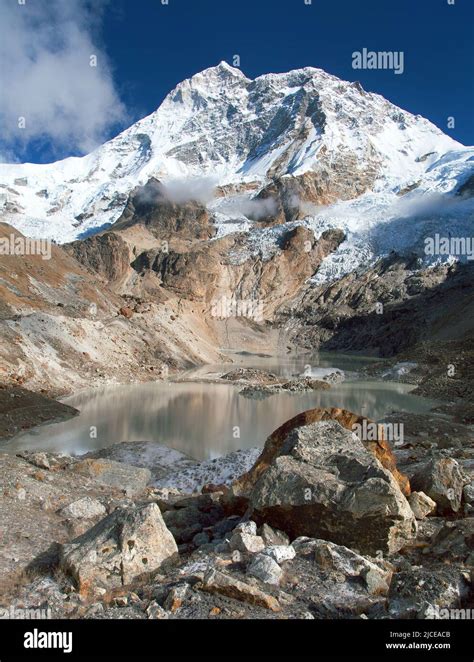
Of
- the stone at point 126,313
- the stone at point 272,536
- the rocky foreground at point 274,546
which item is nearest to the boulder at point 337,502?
the rocky foreground at point 274,546

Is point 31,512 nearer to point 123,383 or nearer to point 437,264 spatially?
point 123,383

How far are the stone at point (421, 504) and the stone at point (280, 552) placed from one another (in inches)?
127

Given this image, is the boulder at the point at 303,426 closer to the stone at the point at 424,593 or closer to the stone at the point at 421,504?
the stone at the point at 421,504

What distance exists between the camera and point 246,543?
7.41m

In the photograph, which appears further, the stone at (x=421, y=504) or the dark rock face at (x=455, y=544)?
the stone at (x=421, y=504)

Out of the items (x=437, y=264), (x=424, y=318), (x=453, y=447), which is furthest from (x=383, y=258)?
(x=453, y=447)

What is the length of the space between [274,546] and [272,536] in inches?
29.7

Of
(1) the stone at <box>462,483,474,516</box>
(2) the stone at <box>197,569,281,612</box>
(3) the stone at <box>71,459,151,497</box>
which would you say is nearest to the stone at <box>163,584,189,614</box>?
(2) the stone at <box>197,569,281,612</box>

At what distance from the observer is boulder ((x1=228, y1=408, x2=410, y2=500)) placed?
10465 mm

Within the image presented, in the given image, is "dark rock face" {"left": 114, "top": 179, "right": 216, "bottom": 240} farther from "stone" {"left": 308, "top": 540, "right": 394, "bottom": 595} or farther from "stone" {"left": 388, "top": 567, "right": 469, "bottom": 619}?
"stone" {"left": 388, "top": 567, "right": 469, "bottom": 619}

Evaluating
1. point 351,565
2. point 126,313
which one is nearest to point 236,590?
point 351,565

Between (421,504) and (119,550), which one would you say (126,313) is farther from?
(119,550)

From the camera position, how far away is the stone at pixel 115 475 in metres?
14.4
